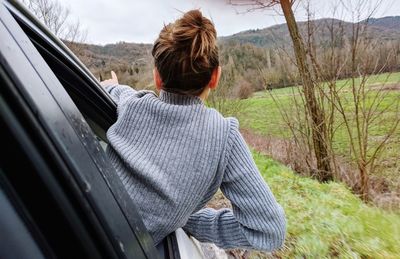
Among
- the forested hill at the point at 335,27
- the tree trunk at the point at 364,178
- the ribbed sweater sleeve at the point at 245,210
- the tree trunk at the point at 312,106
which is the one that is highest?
the ribbed sweater sleeve at the point at 245,210

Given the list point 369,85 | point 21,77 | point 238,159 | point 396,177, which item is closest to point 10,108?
point 21,77

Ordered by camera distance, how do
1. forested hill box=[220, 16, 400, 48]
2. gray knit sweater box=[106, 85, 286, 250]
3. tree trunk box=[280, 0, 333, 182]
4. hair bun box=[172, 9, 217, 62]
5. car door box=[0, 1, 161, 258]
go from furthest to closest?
tree trunk box=[280, 0, 333, 182] → forested hill box=[220, 16, 400, 48] → hair bun box=[172, 9, 217, 62] → gray knit sweater box=[106, 85, 286, 250] → car door box=[0, 1, 161, 258]

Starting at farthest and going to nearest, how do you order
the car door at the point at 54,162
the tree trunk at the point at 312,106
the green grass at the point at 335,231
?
the tree trunk at the point at 312,106 < the green grass at the point at 335,231 < the car door at the point at 54,162

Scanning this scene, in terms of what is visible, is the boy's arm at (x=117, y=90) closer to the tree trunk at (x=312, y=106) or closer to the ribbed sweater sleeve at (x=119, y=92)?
the ribbed sweater sleeve at (x=119, y=92)

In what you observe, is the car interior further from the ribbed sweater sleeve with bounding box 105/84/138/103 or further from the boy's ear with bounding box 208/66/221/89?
the boy's ear with bounding box 208/66/221/89

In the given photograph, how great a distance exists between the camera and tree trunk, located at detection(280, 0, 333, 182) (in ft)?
27.1

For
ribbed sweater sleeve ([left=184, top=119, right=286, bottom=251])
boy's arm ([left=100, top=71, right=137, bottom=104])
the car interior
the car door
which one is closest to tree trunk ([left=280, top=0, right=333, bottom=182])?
boy's arm ([left=100, top=71, right=137, bottom=104])

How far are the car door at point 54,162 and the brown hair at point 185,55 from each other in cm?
74

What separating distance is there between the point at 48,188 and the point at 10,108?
0.44 feet

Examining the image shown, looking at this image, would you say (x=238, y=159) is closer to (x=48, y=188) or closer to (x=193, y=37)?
(x=193, y=37)

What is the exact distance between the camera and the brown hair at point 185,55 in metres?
1.50

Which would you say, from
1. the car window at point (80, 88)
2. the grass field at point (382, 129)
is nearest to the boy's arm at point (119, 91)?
the car window at point (80, 88)

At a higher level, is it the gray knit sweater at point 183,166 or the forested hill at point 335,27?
the gray knit sweater at point 183,166

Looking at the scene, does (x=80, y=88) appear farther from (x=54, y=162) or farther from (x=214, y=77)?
(x=54, y=162)
